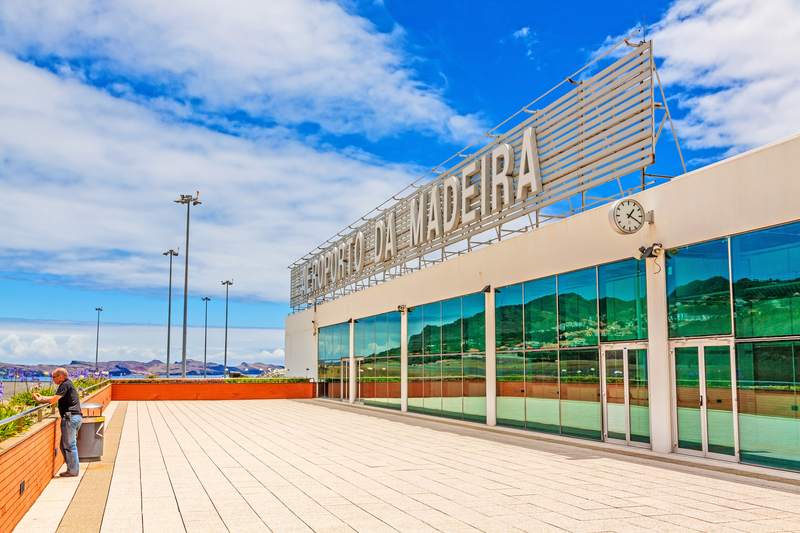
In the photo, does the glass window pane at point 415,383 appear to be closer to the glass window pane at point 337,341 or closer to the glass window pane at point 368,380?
the glass window pane at point 368,380

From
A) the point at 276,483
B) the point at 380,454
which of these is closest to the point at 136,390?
the point at 380,454

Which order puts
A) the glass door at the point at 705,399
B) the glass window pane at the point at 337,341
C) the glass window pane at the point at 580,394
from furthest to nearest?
the glass window pane at the point at 337,341 < the glass window pane at the point at 580,394 < the glass door at the point at 705,399

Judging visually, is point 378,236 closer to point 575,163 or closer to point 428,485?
point 575,163

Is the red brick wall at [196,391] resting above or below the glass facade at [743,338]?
below

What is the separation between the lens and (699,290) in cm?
1269

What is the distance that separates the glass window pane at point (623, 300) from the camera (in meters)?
14.1

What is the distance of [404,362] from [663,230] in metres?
14.2

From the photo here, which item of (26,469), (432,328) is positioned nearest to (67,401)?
(26,469)

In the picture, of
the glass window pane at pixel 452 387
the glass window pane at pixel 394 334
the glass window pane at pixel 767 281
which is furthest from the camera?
the glass window pane at pixel 394 334

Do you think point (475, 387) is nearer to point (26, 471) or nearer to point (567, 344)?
point (567, 344)

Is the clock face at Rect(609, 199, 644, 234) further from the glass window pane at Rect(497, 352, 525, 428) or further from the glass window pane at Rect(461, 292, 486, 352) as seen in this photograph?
the glass window pane at Rect(461, 292, 486, 352)

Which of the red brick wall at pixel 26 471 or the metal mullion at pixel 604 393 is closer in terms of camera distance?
the red brick wall at pixel 26 471

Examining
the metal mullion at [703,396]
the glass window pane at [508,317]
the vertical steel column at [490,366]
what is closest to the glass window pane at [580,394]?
the glass window pane at [508,317]

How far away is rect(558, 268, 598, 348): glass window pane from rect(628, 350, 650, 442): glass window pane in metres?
1.26
